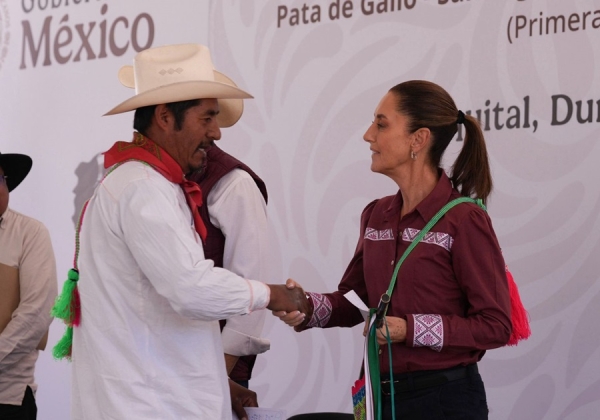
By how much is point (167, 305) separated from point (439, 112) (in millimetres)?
890

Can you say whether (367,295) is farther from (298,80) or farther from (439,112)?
(298,80)

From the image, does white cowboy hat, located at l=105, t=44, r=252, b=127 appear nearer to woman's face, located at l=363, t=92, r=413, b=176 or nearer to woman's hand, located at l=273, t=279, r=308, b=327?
woman's face, located at l=363, t=92, r=413, b=176

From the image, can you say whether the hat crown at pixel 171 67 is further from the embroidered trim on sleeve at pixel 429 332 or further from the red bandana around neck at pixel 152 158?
the embroidered trim on sleeve at pixel 429 332

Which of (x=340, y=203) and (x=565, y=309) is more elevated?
(x=340, y=203)

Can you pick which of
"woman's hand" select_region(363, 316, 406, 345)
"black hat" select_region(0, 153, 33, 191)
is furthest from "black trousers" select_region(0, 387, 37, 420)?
"woman's hand" select_region(363, 316, 406, 345)

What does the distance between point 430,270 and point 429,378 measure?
27 centimetres

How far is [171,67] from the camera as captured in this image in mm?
2580

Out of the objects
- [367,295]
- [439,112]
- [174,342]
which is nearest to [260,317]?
[367,295]

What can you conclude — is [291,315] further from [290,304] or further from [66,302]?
[66,302]

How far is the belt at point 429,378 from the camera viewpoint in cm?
244

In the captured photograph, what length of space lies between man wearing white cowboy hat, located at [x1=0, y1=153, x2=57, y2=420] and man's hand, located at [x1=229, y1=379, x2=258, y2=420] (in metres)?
1.24

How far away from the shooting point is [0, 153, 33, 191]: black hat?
4.02 metres

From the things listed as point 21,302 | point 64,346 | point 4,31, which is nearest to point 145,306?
point 64,346

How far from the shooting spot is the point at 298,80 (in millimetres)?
4273
